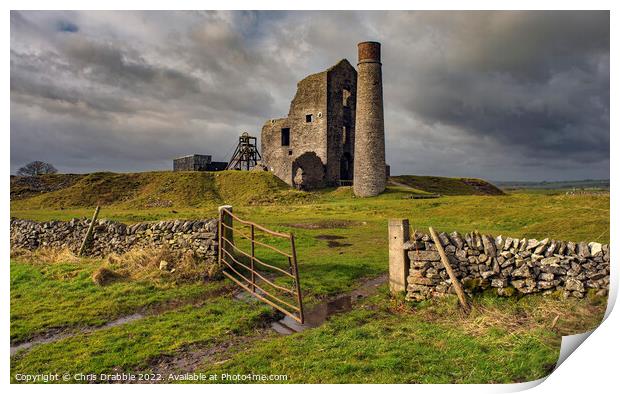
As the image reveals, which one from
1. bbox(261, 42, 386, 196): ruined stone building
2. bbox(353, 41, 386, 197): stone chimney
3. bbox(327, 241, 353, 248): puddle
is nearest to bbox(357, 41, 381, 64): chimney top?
bbox(353, 41, 386, 197): stone chimney

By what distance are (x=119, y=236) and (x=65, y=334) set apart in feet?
21.8

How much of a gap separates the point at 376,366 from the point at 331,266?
6510 millimetres

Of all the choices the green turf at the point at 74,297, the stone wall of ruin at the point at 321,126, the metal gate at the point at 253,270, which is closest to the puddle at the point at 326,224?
the metal gate at the point at 253,270

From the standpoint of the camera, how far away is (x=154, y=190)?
37312 mm

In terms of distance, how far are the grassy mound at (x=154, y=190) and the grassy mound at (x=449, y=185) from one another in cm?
1641

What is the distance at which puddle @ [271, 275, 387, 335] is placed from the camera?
25.1ft

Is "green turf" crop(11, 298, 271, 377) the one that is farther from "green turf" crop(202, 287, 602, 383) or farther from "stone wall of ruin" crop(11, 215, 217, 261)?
"stone wall of ruin" crop(11, 215, 217, 261)

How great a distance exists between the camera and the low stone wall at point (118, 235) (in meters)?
11.6

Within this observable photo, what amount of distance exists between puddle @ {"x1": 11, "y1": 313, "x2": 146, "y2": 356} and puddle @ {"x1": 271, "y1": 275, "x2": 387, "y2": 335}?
3.10 m

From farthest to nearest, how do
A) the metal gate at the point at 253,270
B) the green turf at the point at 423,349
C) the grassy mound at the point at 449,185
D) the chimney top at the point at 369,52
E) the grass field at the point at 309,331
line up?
1. the grassy mound at the point at 449,185
2. the chimney top at the point at 369,52
3. the metal gate at the point at 253,270
4. the grass field at the point at 309,331
5. the green turf at the point at 423,349

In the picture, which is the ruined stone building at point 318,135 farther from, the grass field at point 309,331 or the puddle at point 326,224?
the grass field at point 309,331

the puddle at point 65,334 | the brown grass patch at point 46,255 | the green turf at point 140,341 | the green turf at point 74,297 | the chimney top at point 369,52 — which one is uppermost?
the chimney top at point 369,52
